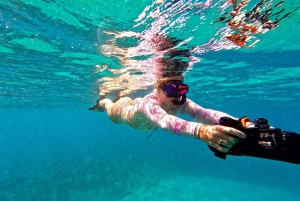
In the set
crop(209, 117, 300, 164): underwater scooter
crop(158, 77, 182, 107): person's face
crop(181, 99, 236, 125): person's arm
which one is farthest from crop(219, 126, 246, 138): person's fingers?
crop(158, 77, 182, 107): person's face

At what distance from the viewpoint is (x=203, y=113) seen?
17.2 ft

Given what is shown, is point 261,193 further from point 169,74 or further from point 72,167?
point 72,167

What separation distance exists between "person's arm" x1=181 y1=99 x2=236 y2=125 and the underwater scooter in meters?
1.76

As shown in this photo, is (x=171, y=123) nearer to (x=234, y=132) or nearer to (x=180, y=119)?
(x=180, y=119)

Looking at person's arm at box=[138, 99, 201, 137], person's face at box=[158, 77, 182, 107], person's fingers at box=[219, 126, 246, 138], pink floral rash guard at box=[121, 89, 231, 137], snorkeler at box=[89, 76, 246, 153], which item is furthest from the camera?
person's face at box=[158, 77, 182, 107]

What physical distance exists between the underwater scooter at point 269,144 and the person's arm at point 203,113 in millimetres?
1763

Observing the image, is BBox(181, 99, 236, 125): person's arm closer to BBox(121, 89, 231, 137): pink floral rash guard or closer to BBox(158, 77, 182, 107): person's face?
BBox(121, 89, 231, 137): pink floral rash guard

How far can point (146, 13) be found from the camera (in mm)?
6762

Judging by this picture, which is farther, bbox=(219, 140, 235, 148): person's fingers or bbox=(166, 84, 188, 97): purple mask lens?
bbox=(166, 84, 188, 97): purple mask lens

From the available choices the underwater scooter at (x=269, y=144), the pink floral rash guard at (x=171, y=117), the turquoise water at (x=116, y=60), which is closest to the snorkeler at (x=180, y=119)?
the pink floral rash guard at (x=171, y=117)

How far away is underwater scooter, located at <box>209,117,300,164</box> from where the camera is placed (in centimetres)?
237

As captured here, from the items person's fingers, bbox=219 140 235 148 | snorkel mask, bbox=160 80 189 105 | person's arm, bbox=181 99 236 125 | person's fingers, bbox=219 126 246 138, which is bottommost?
person's arm, bbox=181 99 236 125

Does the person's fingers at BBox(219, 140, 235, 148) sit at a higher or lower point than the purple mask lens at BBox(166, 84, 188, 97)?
lower

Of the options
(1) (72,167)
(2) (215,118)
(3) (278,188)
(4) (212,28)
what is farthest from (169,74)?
(3) (278,188)
